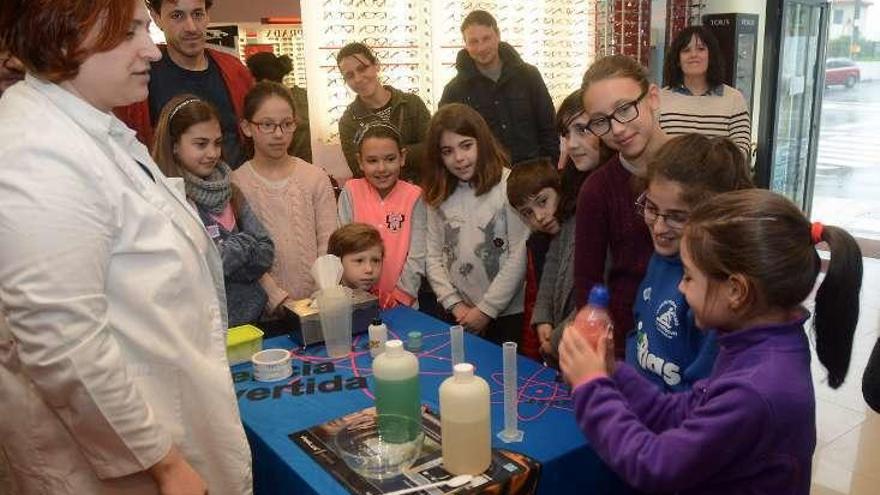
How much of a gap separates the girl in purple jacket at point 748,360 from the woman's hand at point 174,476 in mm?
707

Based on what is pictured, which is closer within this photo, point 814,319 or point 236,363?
point 814,319

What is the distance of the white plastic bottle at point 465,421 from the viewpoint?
1.35 meters

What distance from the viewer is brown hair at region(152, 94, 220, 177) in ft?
7.75

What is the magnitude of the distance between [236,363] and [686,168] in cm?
135

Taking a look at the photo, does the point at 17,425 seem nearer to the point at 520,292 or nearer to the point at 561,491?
the point at 561,491

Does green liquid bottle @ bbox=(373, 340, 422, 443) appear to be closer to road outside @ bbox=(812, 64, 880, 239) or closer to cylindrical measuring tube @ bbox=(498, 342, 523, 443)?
cylindrical measuring tube @ bbox=(498, 342, 523, 443)

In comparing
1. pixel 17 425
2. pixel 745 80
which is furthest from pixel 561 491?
pixel 745 80

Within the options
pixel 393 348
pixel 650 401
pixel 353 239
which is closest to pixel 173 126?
pixel 353 239

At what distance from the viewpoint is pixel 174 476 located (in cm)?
125

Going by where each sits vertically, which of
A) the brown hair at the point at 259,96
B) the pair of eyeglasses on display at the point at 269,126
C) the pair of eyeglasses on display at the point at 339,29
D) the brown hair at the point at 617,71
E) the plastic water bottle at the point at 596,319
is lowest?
the plastic water bottle at the point at 596,319

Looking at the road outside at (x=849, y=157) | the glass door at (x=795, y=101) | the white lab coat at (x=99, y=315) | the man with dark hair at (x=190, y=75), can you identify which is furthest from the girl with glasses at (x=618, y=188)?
the road outside at (x=849, y=157)

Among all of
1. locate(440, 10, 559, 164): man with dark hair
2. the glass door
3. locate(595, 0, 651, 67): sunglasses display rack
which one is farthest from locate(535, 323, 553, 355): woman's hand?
the glass door

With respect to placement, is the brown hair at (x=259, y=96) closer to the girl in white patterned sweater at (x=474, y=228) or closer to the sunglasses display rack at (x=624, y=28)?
the girl in white patterned sweater at (x=474, y=228)

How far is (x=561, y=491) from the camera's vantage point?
1.47 m
